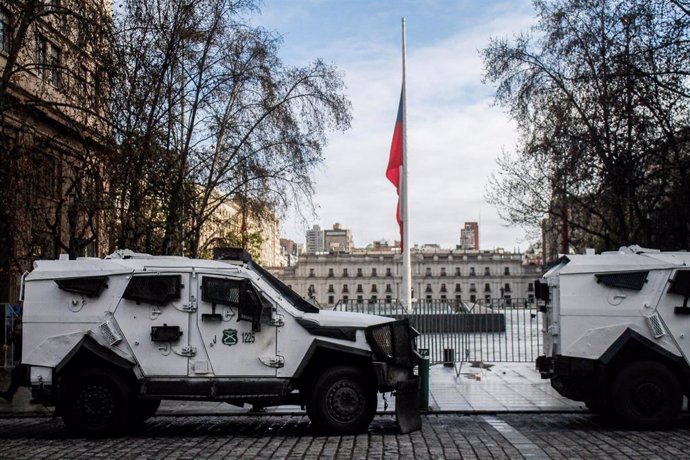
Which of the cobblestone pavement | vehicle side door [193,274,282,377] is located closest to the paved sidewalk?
the cobblestone pavement

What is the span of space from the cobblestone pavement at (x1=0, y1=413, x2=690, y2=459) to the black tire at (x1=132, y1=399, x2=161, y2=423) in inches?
8.1

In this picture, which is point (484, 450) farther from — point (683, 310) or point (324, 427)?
point (683, 310)

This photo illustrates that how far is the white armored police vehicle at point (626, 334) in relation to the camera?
1114 cm

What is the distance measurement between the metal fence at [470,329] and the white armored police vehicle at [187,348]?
9.44 metres

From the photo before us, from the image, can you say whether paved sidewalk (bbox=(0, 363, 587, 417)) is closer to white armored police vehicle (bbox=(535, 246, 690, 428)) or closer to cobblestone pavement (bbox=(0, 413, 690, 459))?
cobblestone pavement (bbox=(0, 413, 690, 459))

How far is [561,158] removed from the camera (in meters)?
23.1

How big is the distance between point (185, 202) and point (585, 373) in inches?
496

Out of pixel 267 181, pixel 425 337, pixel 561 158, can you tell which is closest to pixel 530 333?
pixel 425 337

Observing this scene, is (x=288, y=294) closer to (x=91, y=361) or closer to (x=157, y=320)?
(x=157, y=320)

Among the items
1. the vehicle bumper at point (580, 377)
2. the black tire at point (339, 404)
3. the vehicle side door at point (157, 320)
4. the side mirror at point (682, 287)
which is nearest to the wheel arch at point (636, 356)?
the vehicle bumper at point (580, 377)

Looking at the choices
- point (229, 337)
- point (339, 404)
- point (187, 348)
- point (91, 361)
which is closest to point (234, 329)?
point (229, 337)

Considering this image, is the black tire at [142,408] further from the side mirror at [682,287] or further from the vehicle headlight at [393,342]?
the side mirror at [682,287]

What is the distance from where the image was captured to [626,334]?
11.3 m

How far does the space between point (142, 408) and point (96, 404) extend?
2.65 ft
